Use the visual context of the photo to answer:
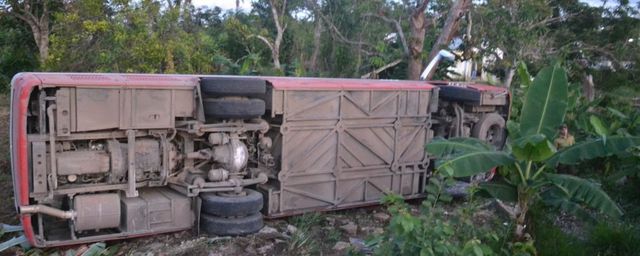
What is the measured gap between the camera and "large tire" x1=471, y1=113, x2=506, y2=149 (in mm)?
8930

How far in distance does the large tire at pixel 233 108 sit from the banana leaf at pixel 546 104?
2.88 metres

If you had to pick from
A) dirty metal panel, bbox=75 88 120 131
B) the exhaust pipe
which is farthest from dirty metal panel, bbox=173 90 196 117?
the exhaust pipe

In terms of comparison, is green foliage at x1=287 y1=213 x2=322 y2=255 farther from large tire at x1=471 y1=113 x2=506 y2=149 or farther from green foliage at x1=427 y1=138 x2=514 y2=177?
large tire at x1=471 y1=113 x2=506 y2=149

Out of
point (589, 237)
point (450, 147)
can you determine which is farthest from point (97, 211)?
point (589, 237)

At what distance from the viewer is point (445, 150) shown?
18.8 ft

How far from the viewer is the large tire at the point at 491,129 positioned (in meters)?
8.93

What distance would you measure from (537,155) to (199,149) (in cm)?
376

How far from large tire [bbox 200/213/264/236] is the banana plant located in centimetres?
224

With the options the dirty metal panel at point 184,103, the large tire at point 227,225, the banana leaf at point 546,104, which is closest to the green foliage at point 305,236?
the large tire at point 227,225

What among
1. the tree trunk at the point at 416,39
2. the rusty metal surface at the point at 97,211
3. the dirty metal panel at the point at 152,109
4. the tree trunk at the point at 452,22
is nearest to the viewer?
the rusty metal surface at the point at 97,211

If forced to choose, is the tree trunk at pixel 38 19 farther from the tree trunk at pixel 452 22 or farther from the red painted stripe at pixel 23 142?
the tree trunk at pixel 452 22

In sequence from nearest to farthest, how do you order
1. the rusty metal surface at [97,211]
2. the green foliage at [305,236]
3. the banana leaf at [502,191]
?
the rusty metal surface at [97,211], the banana leaf at [502,191], the green foliage at [305,236]

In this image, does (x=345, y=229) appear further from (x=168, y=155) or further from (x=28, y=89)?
(x=28, y=89)

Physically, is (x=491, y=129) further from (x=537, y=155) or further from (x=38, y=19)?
(x=38, y=19)
